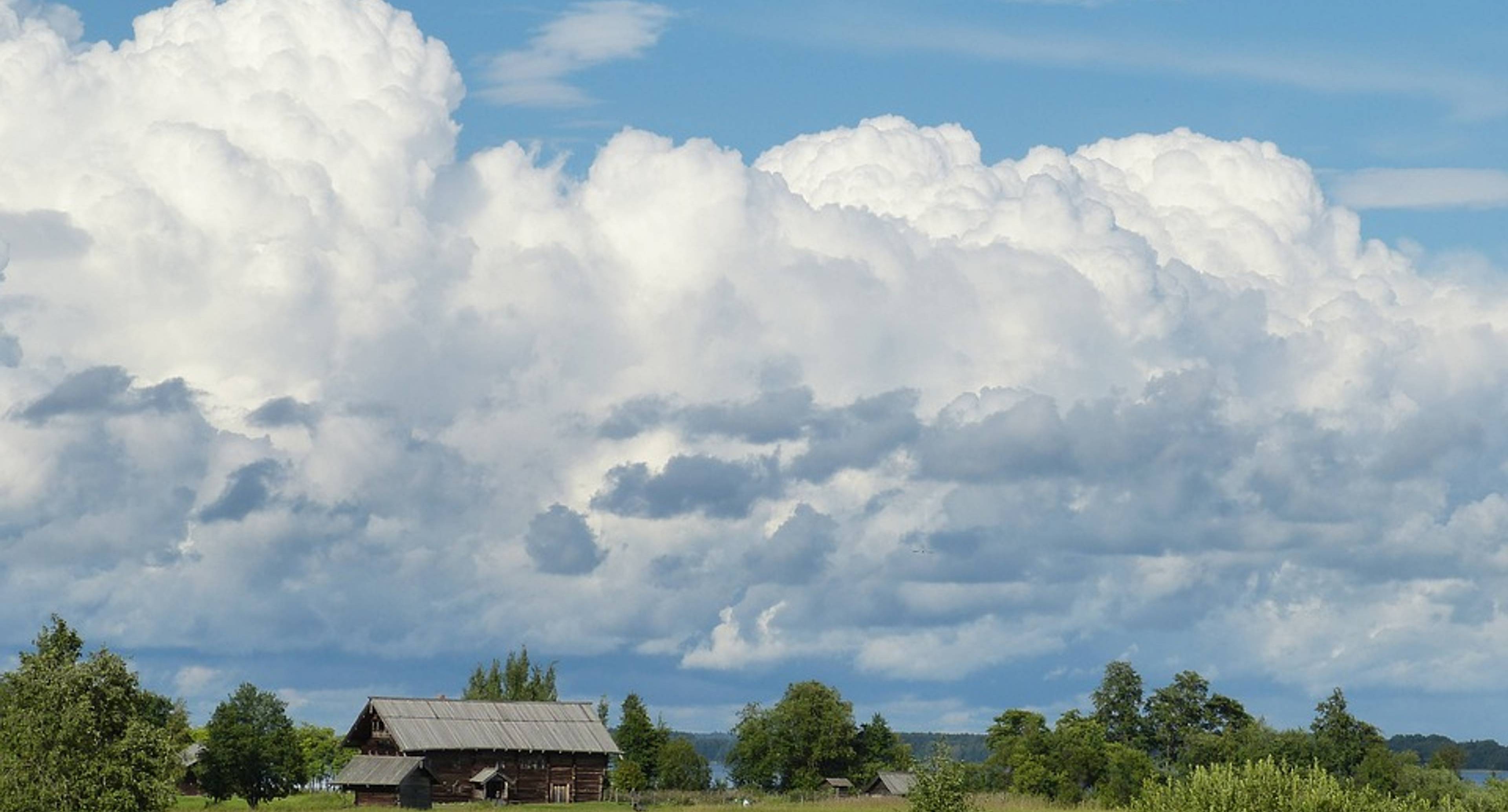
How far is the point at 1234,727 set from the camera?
178m

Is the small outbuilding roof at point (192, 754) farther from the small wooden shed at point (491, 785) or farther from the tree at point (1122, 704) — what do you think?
the tree at point (1122, 704)

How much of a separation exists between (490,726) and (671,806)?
1508 cm

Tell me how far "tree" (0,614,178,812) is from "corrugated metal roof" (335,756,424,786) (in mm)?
48509

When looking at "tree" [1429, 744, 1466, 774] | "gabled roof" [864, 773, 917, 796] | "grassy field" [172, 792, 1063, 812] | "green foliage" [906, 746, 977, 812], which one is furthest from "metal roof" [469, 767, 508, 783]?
"tree" [1429, 744, 1466, 774]

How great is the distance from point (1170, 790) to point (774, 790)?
9327 centimetres

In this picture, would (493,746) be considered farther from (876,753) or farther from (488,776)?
(876,753)

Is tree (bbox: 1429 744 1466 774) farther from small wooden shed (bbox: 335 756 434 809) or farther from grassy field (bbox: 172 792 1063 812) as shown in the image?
small wooden shed (bbox: 335 756 434 809)

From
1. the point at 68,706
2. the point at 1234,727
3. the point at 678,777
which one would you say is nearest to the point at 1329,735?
the point at 1234,727

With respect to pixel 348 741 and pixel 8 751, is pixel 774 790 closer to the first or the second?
pixel 348 741

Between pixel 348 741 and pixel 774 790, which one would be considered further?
pixel 774 790

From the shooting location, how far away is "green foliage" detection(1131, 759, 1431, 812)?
191 feet

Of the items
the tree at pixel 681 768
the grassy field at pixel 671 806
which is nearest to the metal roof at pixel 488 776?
the grassy field at pixel 671 806

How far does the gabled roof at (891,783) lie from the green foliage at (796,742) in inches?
206

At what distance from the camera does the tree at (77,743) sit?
6669 cm
